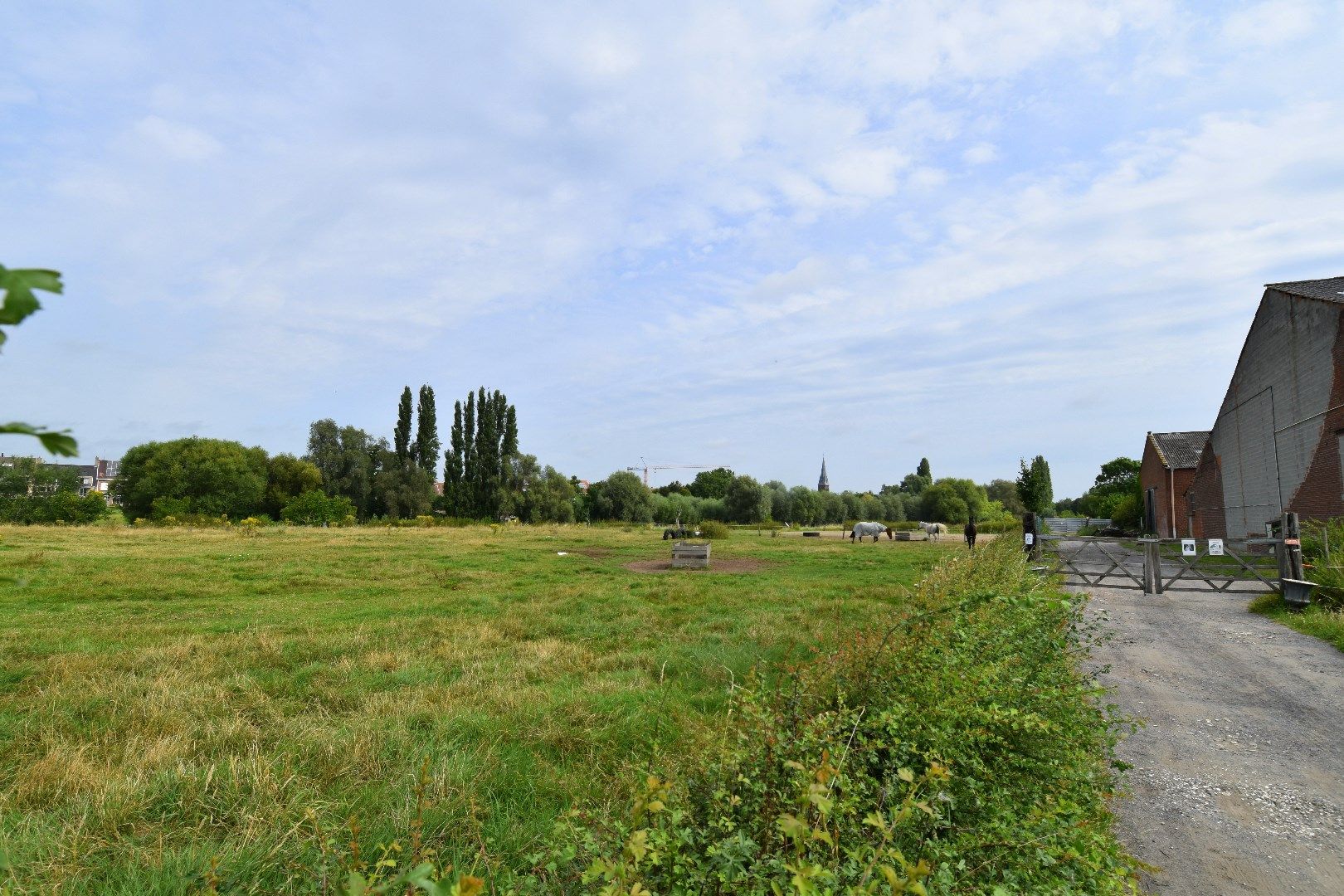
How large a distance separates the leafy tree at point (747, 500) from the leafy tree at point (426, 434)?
34.4m

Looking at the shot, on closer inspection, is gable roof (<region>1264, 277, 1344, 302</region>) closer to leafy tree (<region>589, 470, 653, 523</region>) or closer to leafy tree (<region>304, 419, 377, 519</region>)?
leafy tree (<region>589, 470, 653, 523</region>)

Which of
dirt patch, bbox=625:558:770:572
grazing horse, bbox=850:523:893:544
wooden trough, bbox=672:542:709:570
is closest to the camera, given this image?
dirt patch, bbox=625:558:770:572

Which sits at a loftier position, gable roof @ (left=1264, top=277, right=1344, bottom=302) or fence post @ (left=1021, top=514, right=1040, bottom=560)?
gable roof @ (left=1264, top=277, right=1344, bottom=302)

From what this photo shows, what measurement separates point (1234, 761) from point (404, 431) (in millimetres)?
74863

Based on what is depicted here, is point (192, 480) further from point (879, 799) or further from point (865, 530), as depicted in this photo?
point (879, 799)

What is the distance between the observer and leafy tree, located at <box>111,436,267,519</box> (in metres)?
70.9

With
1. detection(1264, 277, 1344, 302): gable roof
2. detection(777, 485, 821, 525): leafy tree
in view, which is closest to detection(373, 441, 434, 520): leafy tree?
detection(777, 485, 821, 525): leafy tree

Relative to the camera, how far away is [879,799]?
370cm

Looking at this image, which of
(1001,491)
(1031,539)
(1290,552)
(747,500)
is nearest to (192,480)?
Result: (747,500)

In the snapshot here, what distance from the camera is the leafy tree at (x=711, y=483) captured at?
476 feet

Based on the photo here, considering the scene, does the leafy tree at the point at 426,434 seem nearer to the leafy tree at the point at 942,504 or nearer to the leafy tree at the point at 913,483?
the leafy tree at the point at 942,504

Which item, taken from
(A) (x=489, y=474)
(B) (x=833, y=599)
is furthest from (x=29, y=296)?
(A) (x=489, y=474)

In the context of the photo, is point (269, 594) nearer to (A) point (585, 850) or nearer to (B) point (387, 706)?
(B) point (387, 706)

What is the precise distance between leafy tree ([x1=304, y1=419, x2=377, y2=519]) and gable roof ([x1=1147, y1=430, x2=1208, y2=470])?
233ft
